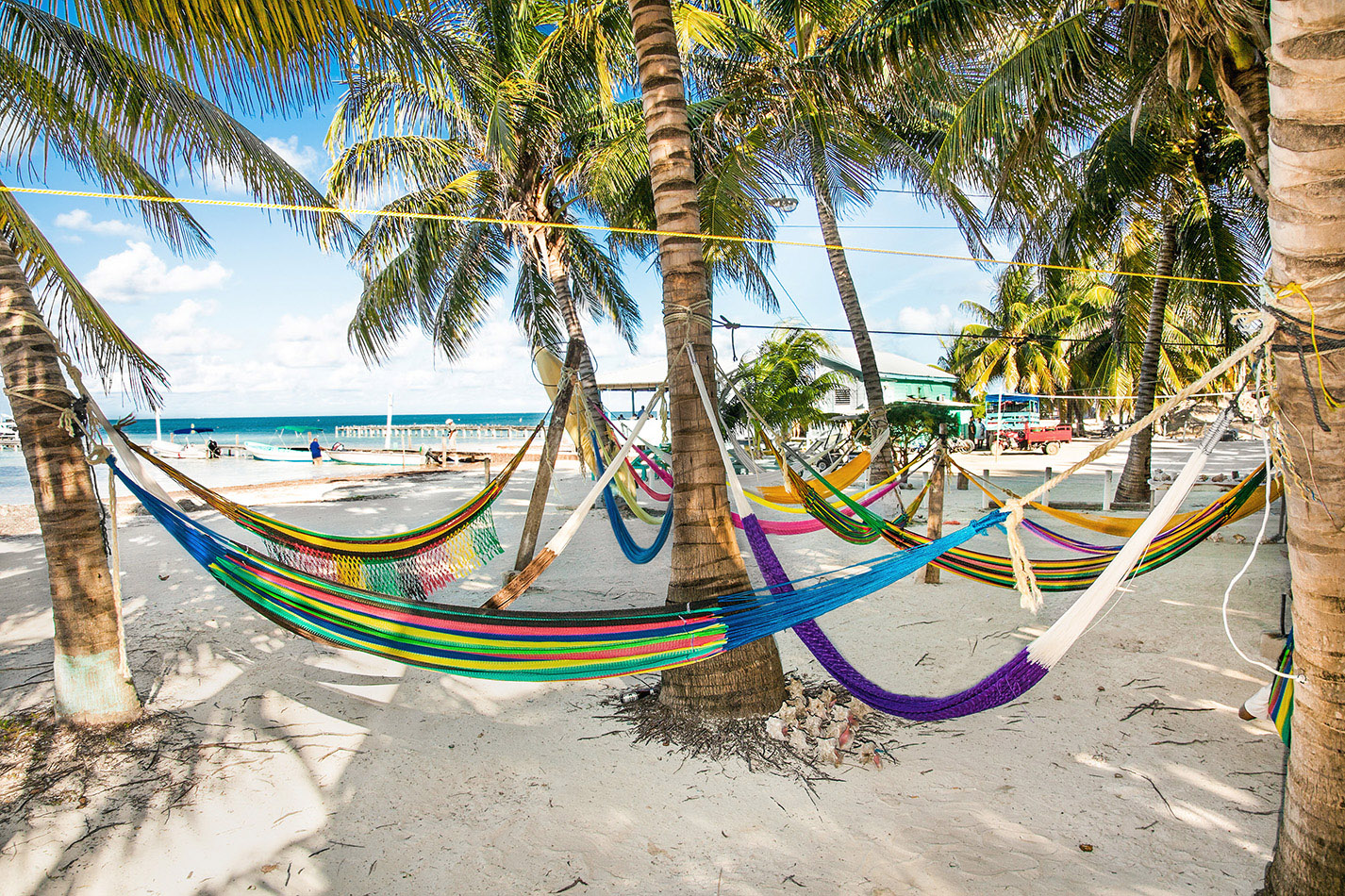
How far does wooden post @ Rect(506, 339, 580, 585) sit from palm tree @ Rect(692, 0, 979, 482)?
297cm

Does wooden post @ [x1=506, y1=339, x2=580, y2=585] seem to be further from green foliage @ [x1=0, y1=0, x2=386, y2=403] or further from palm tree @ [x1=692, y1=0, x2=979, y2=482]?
palm tree @ [x1=692, y1=0, x2=979, y2=482]

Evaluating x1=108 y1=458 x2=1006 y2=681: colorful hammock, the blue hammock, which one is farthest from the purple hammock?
the blue hammock

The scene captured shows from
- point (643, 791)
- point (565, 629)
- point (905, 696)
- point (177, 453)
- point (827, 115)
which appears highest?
point (827, 115)

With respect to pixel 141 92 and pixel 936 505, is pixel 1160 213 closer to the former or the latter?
pixel 936 505

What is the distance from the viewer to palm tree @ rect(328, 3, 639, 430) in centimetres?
627

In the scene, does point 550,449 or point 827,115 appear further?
point 827,115

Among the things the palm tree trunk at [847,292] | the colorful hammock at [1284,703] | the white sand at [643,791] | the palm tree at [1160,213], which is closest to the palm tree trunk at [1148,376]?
the palm tree at [1160,213]

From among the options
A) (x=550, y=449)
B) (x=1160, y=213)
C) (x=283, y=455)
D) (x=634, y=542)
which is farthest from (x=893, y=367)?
(x=283, y=455)

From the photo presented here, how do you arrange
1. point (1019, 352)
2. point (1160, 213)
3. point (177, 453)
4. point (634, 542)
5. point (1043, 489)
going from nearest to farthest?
point (1043, 489) → point (634, 542) → point (1160, 213) → point (1019, 352) → point (177, 453)

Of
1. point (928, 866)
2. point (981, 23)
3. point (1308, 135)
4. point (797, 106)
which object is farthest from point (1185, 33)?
point (797, 106)

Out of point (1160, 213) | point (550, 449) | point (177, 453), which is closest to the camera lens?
point (550, 449)

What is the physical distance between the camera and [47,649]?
10.5 ft

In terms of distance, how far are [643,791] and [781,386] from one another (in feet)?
29.2

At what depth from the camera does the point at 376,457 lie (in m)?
20.3
